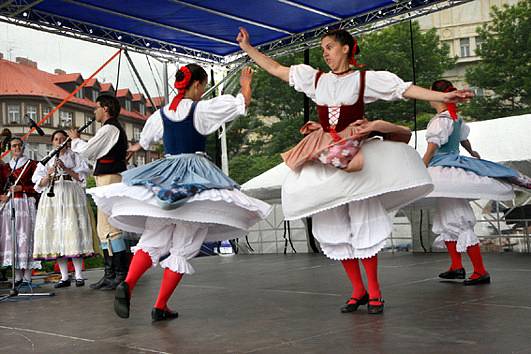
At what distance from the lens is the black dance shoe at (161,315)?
3.27 meters

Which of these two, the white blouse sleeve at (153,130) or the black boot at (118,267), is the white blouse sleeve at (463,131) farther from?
the black boot at (118,267)

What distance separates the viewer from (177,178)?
3.15m

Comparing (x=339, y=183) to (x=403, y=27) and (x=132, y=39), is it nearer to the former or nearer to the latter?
(x=132, y=39)

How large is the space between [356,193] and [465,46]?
39087mm

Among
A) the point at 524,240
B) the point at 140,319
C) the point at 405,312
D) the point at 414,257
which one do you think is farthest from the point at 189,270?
the point at 524,240

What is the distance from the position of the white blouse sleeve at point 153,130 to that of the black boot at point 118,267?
1.91 m

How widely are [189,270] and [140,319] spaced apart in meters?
0.41

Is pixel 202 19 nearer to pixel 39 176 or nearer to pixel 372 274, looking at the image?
pixel 39 176

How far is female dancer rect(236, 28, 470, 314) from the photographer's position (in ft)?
10.1

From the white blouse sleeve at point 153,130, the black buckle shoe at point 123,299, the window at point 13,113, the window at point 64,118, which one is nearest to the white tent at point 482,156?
the white blouse sleeve at point 153,130

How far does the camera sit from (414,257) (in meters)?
6.85

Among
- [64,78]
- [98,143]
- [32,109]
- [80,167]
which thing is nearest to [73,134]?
[98,143]

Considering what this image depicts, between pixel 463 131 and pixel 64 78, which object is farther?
pixel 64 78

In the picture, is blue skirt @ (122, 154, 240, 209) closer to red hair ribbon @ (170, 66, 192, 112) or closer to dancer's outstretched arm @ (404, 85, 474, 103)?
red hair ribbon @ (170, 66, 192, 112)
